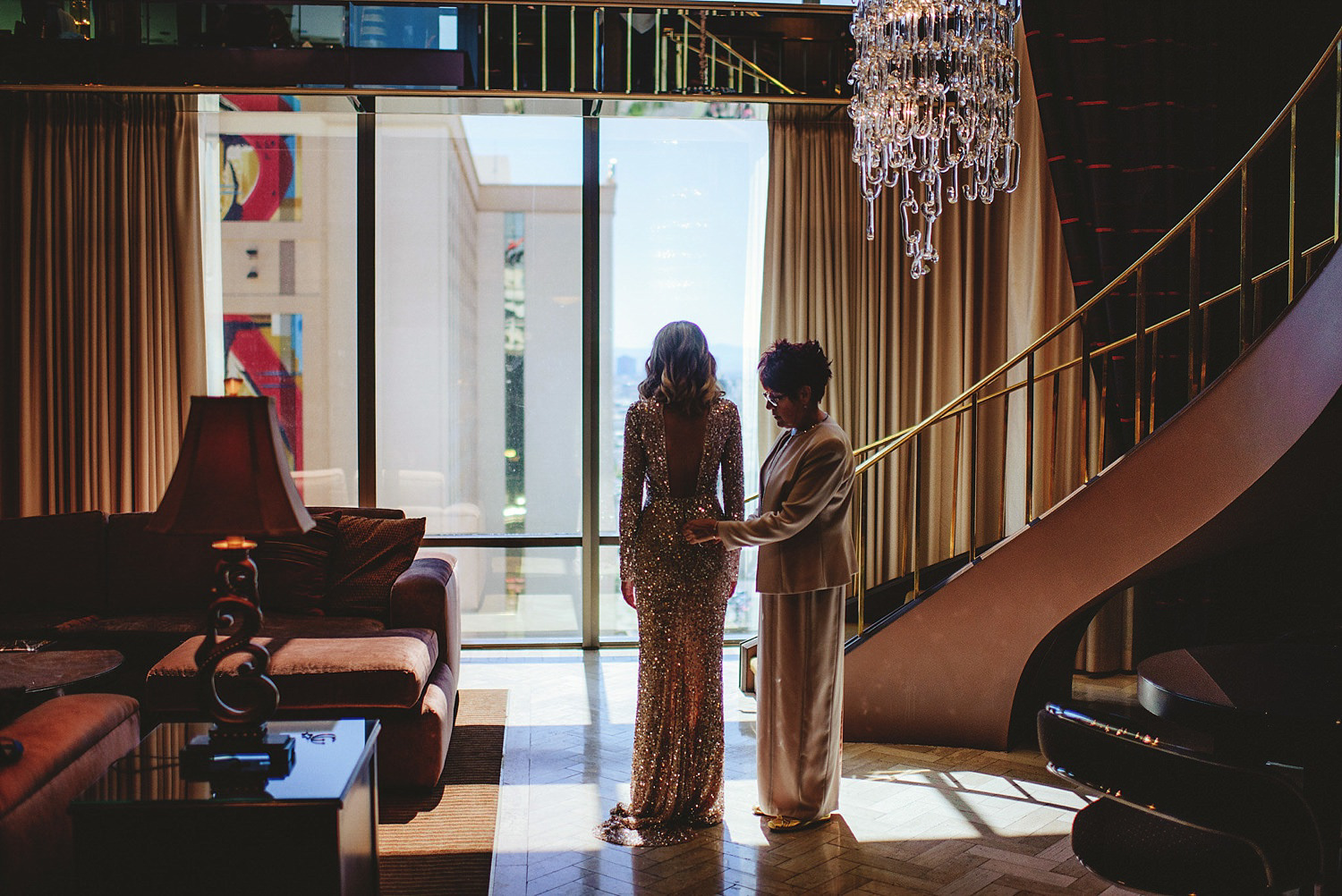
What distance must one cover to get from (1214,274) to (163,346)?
5.57 m

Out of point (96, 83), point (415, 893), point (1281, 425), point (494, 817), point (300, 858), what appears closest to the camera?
point (300, 858)

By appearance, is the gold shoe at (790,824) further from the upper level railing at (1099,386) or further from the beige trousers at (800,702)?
the upper level railing at (1099,386)

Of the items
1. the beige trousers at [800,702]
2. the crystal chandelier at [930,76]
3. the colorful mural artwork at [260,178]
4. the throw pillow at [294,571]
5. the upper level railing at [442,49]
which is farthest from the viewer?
the colorful mural artwork at [260,178]

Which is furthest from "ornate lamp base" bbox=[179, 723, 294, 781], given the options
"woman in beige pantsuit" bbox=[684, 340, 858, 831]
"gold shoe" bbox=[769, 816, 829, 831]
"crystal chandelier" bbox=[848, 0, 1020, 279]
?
"crystal chandelier" bbox=[848, 0, 1020, 279]

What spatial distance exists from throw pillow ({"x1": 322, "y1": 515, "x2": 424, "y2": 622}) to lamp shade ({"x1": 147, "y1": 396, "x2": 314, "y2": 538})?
2236 millimetres

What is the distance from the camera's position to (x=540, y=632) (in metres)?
5.94

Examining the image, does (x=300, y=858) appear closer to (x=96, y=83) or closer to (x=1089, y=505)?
(x=1089, y=505)

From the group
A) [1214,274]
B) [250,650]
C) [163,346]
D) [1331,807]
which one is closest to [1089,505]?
[1331,807]

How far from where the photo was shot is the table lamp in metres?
2.12

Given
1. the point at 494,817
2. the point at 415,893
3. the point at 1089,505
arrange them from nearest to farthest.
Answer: the point at 415,893 → the point at 494,817 → the point at 1089,505

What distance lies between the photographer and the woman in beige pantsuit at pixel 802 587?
10.4 feet

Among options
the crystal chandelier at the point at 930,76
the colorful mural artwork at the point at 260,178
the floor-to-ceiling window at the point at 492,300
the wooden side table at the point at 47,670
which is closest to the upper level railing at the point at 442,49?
the floor-to-ceiling window at the point at 492,300

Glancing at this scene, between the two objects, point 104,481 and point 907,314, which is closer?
point 104,481

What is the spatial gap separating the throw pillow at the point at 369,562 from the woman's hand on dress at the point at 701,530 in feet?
5.74
